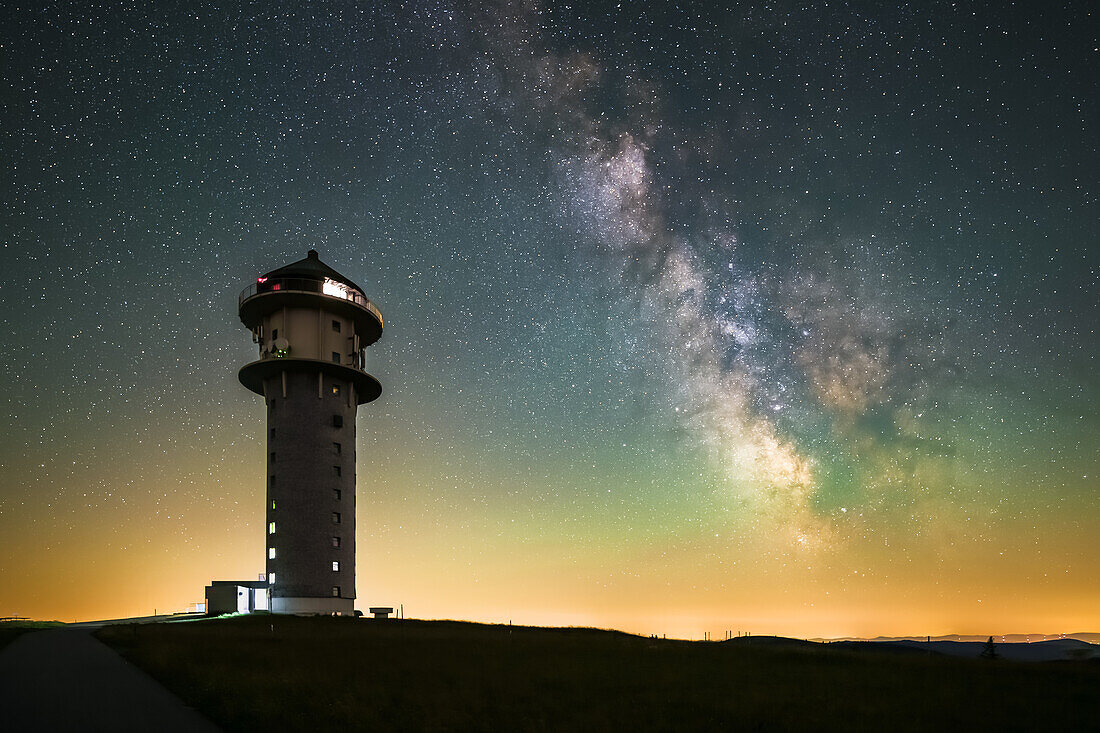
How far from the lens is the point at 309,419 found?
55.2 metres

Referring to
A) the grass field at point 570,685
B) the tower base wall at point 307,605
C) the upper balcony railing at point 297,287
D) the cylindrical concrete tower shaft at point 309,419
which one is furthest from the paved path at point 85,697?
the upper balcony railing at point 297,287

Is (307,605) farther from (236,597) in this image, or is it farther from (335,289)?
(335,289)

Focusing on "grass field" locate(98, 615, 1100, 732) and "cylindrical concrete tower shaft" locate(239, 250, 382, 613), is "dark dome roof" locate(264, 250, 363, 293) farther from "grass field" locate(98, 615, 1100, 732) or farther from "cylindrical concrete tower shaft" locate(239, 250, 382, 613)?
"grass field" locate(98, 615, 1100, 732)

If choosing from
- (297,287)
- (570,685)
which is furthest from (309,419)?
(570,685)

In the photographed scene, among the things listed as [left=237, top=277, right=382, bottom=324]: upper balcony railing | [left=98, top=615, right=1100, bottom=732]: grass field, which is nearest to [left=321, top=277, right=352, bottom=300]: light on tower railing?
[left=237, top=277, right=382, bottom=324]: upper balcony railing

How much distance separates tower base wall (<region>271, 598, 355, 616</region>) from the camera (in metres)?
51.4

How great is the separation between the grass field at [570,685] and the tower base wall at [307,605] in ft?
45.6

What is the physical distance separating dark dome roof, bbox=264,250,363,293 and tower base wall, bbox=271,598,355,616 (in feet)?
75.0

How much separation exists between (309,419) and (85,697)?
39797 mm

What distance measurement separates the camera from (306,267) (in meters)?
60.1

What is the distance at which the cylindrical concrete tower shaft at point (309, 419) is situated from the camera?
5278 cm

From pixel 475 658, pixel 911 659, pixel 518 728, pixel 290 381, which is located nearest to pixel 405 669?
pixel 475 658

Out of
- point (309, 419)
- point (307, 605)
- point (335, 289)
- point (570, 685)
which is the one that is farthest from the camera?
point (335, 289)

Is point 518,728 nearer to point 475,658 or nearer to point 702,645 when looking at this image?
point 475,658
